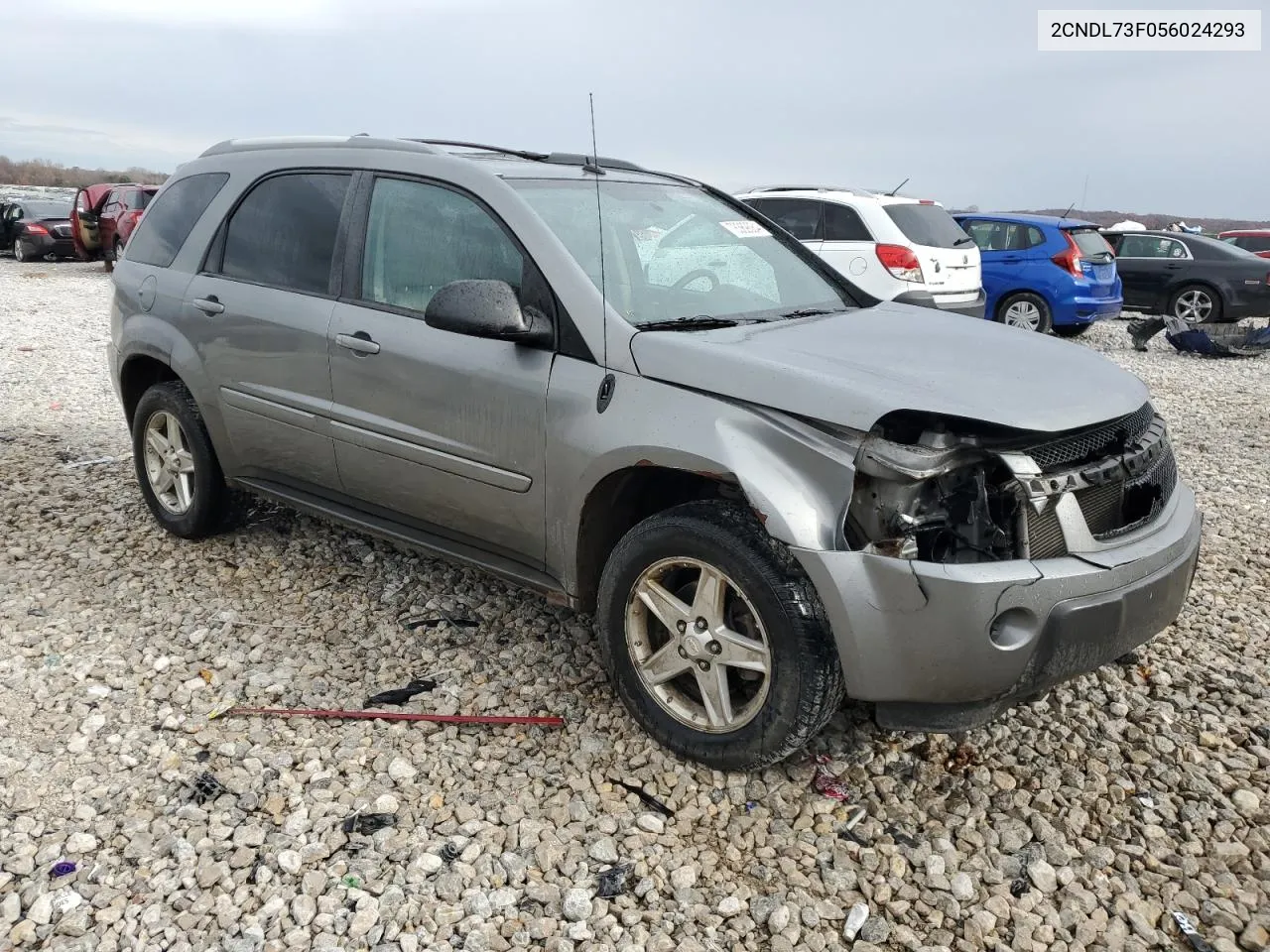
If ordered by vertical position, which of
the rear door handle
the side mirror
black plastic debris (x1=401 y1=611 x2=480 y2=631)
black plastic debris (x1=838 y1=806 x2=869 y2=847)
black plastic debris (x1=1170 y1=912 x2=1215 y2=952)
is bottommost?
black plastic debris (x1=1170 y1=912 x2=1215 y2=952)

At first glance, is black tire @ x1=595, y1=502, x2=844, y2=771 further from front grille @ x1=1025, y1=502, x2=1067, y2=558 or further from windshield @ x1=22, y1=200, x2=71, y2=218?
windshield @ x1=22, y1=200, x2=71, y2=218

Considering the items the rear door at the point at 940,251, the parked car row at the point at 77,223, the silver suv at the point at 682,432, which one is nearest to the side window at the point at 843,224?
the rear door at the point at 940,251

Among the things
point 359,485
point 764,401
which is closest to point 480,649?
point 359,485

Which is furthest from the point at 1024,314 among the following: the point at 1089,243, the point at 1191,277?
the point at 1191,277

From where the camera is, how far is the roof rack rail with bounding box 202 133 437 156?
12.5 feet

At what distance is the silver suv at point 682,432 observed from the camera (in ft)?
8.63

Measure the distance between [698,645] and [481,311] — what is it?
1.21 m

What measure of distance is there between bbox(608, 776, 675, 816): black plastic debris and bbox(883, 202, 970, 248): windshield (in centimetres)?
785

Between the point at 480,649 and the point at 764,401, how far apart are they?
1.68m

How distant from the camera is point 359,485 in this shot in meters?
3.86

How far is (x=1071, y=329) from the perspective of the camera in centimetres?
1262

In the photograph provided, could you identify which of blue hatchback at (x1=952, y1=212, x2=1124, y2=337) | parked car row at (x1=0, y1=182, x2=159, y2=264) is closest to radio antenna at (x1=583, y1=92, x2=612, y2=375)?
blue hatchback at (x1=952, y1=212, x2=1124, y2=337)

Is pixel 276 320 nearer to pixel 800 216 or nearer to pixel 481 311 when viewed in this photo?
pixel 481 311

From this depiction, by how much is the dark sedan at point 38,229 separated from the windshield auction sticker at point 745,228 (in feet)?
69.5
